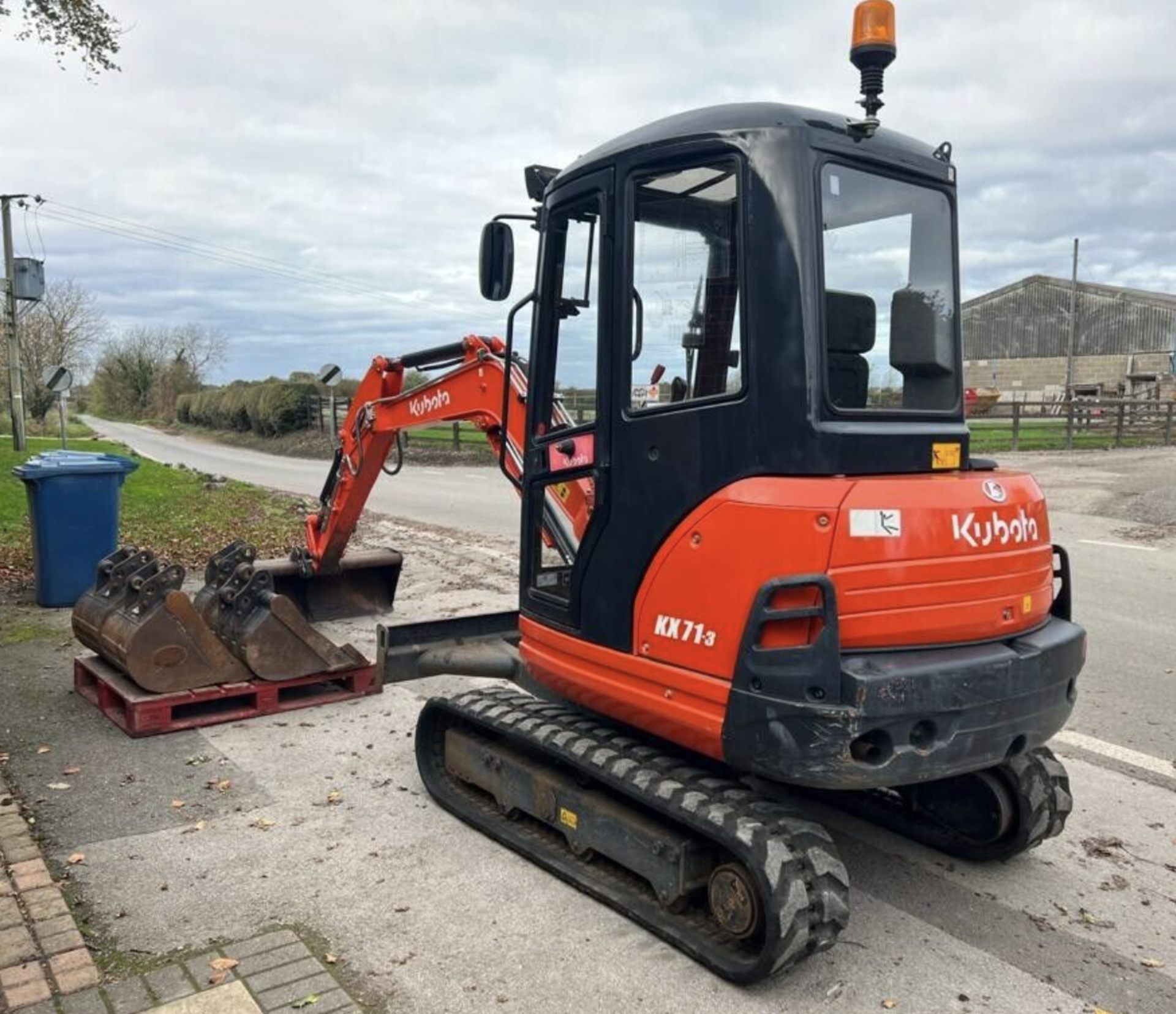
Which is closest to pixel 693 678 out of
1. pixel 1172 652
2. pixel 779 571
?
pixel 779 571

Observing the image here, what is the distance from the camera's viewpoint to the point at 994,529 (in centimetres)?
346

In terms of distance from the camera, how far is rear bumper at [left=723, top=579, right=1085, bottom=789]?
313 centimetres

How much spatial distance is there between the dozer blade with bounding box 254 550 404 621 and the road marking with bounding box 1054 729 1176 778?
5024mm

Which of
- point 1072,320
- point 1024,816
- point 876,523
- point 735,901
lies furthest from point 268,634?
point 1072,320

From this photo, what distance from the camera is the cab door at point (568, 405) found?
389 cm

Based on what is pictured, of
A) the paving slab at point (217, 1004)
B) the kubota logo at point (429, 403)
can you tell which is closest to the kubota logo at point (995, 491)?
the paving slab at point (217, 1004)

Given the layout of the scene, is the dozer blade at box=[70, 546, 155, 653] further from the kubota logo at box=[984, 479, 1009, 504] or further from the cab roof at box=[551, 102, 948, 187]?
the kubota logo at box=[984, 479, 1009, 504]

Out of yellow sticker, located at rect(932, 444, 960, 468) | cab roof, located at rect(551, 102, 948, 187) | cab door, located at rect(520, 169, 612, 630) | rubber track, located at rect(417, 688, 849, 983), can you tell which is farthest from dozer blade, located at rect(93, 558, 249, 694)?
yellow sticker, located at rect(932, 444, 960, 468)

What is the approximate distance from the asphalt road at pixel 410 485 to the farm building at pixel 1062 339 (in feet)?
116

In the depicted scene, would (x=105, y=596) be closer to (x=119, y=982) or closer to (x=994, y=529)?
(x=119, y=982)

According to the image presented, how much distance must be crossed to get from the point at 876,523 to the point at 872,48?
1.60 metres

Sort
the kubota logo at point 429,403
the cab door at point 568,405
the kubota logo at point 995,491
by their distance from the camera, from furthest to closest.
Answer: the kubota logo at point 429,403
the cab door at point 568,405
the kubota logo at point 995,491

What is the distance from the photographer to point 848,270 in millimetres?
3564

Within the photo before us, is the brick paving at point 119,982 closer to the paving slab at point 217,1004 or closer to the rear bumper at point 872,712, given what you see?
the paving slab at point 217,1004
